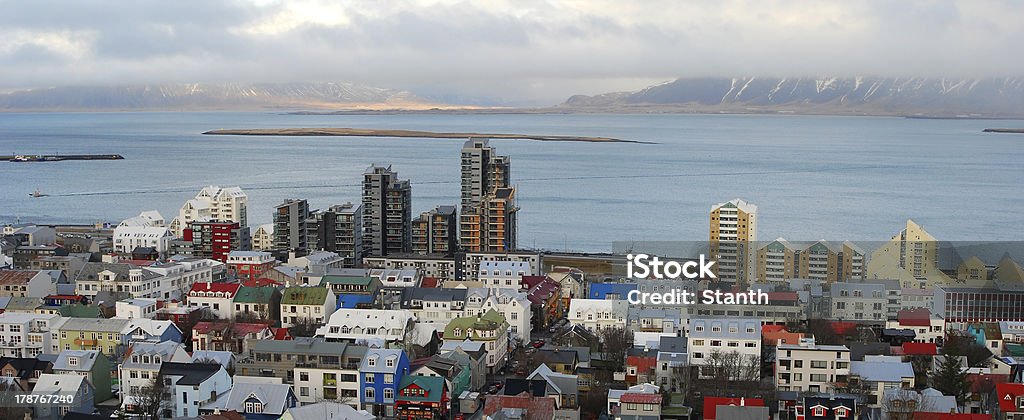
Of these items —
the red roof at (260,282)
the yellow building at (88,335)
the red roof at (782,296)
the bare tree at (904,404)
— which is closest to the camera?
the bare tree at (904,404)

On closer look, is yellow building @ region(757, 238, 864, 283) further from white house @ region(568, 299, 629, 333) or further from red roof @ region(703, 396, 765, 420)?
red roof @ region(703, 396, 765, 420)

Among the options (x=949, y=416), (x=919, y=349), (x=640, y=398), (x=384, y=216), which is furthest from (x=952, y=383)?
(x=384, y=216)

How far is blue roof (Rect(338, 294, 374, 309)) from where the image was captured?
43.7 ft

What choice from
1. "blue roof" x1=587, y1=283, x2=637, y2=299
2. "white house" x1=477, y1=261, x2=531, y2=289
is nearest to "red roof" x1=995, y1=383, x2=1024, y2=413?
"blue roof" x1=587, y1=283, x2=637, y2=299

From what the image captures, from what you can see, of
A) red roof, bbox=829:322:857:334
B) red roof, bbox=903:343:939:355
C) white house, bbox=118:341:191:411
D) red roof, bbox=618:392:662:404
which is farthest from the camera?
red roof, bbox=829:322:857:334

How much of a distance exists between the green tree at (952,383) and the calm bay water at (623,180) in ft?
47.1

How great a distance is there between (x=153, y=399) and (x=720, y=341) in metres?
4.88

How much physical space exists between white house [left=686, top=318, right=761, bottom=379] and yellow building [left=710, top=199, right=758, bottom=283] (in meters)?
4.61

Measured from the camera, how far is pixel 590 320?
12.8m

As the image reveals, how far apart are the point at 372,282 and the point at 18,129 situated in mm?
79533

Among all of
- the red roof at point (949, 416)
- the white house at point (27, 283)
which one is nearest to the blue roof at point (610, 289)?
the red roof at point (949, 416)

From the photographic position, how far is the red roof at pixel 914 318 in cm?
1220

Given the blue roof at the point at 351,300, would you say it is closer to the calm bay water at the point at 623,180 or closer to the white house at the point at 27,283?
the white house at the point at 27,283

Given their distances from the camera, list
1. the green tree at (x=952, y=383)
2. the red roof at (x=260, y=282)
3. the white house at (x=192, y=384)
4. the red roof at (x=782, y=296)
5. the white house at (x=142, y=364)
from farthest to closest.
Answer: the red roof at (x=260, y=282) < the red roof at (x=782, y=296) < the white house at (x=142, y=364) < the green tree at (x=952, y=383) < the white house at (x=192, y=384)
